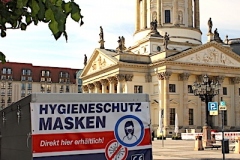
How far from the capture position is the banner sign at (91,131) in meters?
7.08

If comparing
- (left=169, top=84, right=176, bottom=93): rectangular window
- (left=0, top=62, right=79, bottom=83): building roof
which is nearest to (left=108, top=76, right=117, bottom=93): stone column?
(left=169, top=84, right=176, bottom=93): rectangular window

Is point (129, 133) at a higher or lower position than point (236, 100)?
lower

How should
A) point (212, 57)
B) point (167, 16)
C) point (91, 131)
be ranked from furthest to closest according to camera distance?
point (167, 16), point (212, 57), point (91, 131)

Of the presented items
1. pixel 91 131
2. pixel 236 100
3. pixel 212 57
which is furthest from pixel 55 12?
pixel 236 100

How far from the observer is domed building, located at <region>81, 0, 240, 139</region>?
62.9 meters

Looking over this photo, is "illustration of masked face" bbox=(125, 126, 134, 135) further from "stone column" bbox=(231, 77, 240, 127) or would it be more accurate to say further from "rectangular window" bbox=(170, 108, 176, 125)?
"stone column" bbox=(231, 77, 240, 127)

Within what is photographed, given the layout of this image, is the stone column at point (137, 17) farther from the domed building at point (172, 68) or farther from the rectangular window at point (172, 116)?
the rectangular window at point (172, 116)

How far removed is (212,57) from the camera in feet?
216

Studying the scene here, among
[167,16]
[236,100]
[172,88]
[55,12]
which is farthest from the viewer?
[167,16]

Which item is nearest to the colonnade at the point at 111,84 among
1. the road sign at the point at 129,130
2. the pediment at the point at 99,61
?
the pediment at the point at 99,61

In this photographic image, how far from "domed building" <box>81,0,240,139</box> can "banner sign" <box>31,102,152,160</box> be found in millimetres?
52652

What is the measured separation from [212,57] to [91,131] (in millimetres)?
60353

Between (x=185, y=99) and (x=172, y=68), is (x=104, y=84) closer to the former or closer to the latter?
(x=172, y=68)

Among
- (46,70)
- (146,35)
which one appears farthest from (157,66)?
→ (46,70)
